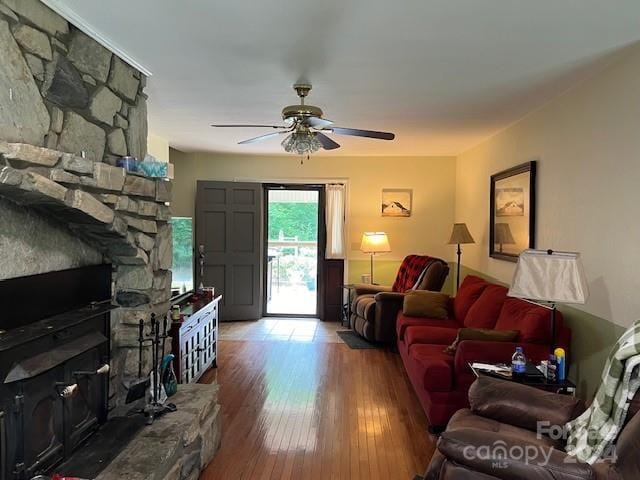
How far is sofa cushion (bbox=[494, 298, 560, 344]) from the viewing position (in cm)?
305

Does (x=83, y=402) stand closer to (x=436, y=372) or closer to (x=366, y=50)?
(x=436, y=372)

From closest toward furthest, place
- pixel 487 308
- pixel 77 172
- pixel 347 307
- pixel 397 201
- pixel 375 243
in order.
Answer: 1. pixel 77 172
2. pixel 487 308
3. pixel 375 243
4. pixel 347 307
5. pixel 397 201

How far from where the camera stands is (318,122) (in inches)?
114

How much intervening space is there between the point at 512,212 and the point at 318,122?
227 cm

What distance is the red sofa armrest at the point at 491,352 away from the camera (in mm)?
3004

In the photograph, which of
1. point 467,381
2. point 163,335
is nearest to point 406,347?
point 467,381

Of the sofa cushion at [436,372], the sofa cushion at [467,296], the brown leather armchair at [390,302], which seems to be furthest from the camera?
the brown leather armchair at [390,302]

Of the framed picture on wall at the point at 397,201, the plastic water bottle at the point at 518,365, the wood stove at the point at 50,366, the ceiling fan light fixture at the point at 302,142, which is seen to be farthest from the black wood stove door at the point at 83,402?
the framed picture on wall at the point at 397,201

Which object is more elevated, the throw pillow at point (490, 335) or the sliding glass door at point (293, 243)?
the sliding glass door at point (293, 243)

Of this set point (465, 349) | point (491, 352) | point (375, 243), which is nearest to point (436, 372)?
point (465, 349)

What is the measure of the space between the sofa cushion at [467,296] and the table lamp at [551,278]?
1.82 metres

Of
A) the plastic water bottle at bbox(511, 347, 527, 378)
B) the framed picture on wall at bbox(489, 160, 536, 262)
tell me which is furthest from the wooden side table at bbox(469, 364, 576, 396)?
the framed picture on wall at bbox(489, 160, 536, 262)

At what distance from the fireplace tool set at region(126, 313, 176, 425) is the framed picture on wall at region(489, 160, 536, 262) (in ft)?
9.72

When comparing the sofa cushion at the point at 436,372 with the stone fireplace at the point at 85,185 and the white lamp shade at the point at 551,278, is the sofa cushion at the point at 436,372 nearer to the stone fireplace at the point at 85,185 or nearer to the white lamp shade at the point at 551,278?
the white lamp shade at the point at 551,278
